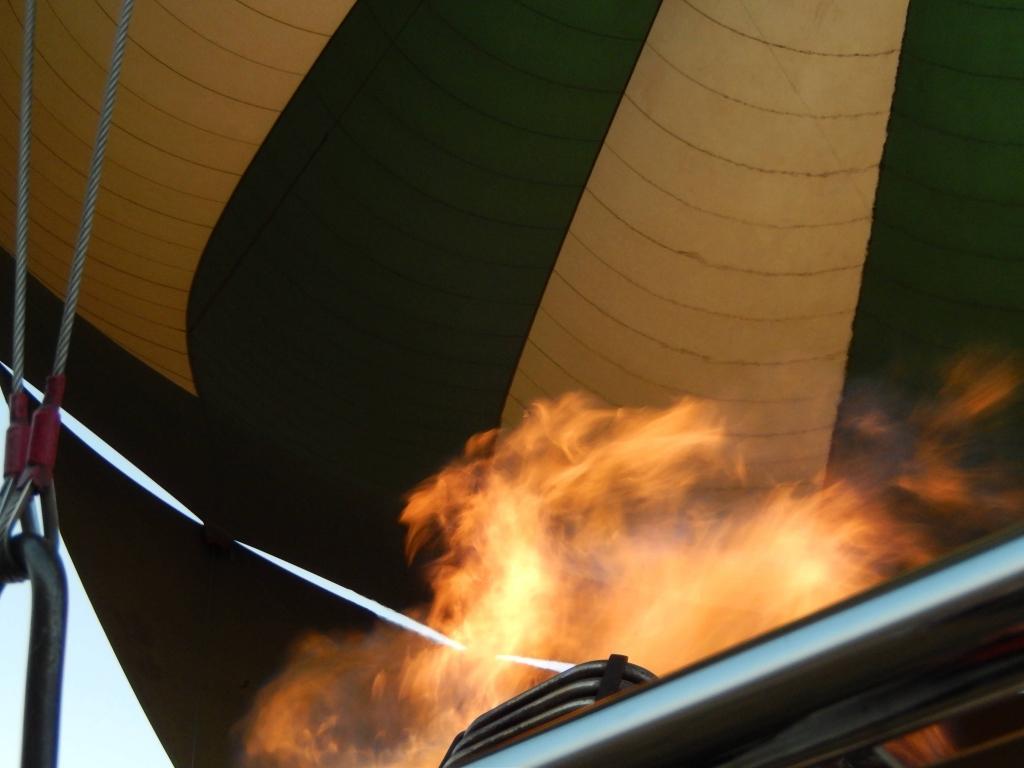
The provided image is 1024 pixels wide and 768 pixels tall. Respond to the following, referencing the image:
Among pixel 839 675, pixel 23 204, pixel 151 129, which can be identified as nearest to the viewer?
pixel 839 675

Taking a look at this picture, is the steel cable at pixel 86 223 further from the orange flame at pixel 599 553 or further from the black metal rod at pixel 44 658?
the orange flame at pixel 599 553

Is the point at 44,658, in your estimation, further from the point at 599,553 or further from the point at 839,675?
the point at 599,553

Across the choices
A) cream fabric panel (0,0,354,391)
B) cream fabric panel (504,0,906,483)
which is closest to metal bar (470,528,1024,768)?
cream fabric panel (504,0,906,483)

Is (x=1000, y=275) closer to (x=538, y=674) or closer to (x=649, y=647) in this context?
(x=649, y=647)

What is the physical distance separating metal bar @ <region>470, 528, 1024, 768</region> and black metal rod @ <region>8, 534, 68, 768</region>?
19cm

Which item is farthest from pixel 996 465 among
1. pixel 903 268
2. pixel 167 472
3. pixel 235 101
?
pixel 167 472

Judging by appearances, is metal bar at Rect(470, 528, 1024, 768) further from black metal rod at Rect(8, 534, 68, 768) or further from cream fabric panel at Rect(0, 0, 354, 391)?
cream fabric panel at Rect(0, 0, 354, 391)

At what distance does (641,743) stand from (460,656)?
4.57 meters

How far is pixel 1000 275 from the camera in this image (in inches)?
137

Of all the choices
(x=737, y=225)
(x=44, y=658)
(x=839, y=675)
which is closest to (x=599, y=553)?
(x=737, y=225)

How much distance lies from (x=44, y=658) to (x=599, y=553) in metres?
3.87

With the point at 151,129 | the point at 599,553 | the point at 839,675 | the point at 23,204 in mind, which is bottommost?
the point at 839,675

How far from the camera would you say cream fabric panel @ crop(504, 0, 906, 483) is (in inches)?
137

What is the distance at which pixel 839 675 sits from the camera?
32 cm
